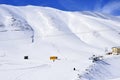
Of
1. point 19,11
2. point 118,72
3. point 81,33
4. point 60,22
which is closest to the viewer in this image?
point 118,72

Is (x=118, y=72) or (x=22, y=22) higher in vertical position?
(x=22, y=22)

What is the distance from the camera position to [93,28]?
98.6 m

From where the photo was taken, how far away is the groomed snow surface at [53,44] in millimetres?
38688

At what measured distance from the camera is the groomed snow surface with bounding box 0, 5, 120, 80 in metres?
38.7

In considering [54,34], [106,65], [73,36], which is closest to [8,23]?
[54,34]

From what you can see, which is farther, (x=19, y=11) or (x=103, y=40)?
(x=19, y=11)

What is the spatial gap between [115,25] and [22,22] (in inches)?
1316

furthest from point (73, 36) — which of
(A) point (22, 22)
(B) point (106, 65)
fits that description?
(B) point (106, 65)

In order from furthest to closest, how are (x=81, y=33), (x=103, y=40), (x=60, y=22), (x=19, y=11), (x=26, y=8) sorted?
(x=26, y=8) → (x=19, y=11) → (x=60, y=22) → (x=81, y=33) → (x=103, y=40)

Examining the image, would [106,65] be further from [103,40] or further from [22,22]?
[22,22]

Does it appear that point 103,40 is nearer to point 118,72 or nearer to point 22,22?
point 22,22

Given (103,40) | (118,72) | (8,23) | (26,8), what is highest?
(26,8)

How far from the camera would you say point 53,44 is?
8038cm

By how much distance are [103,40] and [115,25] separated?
2226cm
